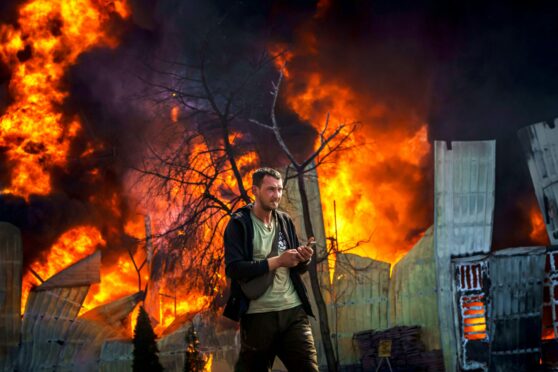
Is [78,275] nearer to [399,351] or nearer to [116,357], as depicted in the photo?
[116,357]

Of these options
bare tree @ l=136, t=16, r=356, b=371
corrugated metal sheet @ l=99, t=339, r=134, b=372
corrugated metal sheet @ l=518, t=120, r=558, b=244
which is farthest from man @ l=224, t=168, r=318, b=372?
corrugated metal sheet @ l=99, t=339, r=134, b=372

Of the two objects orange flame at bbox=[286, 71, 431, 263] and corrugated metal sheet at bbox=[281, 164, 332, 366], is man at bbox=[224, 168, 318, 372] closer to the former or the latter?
corrugated metal sheet at bbox=[281, 164, 332, 366]

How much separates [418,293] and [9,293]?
8316 millimetres

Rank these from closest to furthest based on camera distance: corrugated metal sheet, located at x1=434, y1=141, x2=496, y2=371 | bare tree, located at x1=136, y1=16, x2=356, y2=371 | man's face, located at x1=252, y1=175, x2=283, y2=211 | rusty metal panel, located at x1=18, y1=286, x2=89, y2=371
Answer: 1. man's face, located at x1=252, y1=175, x2=283, y2=211
2. bare tree, located at x1=136, y1=16, x2=356, y2=371
3. corrugated metal sheet, located at x1=434, y1=141, x2=496, y2=371
4. rusty metal panel, located at x1=18, y1=286, x2=89, y2=371

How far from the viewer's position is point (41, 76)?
21.2 meters

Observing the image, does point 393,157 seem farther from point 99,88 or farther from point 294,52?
point 99,88

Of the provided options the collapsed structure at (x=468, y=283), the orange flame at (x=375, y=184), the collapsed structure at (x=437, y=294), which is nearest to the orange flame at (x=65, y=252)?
the collapsed structure at (x=437, y=294)

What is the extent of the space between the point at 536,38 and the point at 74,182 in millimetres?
14526

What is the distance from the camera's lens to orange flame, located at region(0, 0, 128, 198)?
2023 cm

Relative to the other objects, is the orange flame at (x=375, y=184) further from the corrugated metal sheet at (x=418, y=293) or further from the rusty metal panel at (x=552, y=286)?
the rusty metal panel at (x=552, y=286)

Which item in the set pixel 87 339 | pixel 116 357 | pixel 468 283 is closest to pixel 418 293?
pixel 468 283

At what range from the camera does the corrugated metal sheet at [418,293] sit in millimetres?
12898

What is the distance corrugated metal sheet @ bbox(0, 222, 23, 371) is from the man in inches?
376

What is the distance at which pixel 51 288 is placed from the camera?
534 inches
